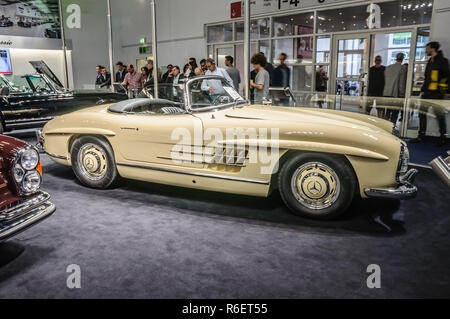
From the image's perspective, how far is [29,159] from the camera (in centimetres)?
286

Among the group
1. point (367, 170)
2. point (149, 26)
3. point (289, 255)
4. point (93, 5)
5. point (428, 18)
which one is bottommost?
point (289, 255)

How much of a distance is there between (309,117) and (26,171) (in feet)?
8.97

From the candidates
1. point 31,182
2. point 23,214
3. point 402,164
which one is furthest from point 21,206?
point 402,164

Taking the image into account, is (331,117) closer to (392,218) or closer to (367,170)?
(367,170)

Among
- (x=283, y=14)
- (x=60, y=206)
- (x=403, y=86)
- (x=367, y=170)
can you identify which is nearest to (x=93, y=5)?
(x=283, y=14)

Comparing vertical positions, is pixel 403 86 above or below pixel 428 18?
below

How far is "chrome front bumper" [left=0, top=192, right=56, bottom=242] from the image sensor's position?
8.18 ft

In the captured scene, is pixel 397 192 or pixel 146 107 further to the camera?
pixel 146 107

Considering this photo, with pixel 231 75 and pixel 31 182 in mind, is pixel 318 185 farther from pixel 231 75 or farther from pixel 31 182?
pixel 231 75

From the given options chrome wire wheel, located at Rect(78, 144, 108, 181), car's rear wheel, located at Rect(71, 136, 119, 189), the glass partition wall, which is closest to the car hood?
car's rear wheel, located at Rect(71, 136, 119, 189)

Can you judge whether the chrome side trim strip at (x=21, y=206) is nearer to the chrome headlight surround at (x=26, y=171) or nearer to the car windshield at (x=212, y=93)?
the chrome headlight surround at (x=26, y=171)

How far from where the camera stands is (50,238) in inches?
133

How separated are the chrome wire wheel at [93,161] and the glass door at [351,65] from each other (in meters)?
6.82

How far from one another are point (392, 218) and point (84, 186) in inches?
150
